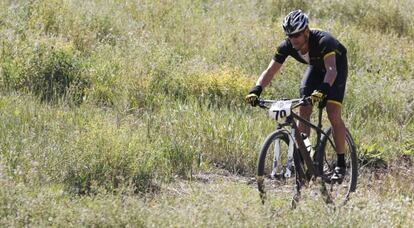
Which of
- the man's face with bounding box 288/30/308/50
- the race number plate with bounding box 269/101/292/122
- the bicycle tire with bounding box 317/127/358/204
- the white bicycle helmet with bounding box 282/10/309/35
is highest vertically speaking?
the white bicycle helmet with bounding box 282/10/309/35

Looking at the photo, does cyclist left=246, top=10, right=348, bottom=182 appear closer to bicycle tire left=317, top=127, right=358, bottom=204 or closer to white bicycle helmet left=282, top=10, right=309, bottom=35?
white bicycle helmet left=282, top=10, right=309, bottom=35

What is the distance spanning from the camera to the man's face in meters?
7.85

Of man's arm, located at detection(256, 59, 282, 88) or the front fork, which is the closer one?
the front fork

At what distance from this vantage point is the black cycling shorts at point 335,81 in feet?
26.4

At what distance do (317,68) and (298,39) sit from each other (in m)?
0.53

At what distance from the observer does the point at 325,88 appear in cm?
765

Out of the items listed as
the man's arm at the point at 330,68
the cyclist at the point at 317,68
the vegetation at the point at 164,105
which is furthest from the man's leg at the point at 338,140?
the vegetation at the point at 164,105

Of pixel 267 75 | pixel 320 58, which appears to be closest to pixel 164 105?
pixel 267 75

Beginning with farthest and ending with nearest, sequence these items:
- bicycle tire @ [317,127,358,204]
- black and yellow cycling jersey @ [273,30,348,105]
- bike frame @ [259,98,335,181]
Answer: bicycle tire @ [317,127,358,204]
black and yellow cycling jersey @ [273,30,348,105]
bike frame @ [259,98,335,181]

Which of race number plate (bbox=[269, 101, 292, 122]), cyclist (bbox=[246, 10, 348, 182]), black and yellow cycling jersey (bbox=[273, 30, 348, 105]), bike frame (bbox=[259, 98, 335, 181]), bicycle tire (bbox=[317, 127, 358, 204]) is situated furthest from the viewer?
bicycle tire (bbox=[317, 127, 358, 204])

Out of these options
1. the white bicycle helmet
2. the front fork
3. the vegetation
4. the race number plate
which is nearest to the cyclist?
the white bicycle helmet

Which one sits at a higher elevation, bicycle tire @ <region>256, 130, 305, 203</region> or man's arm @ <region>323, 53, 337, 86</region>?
man's arm @ <region>323, 53, 337, 86</region>


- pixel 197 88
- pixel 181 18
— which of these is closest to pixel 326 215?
pixel 197 88

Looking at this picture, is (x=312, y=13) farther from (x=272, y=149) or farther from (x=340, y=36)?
(x=272, y=149)
